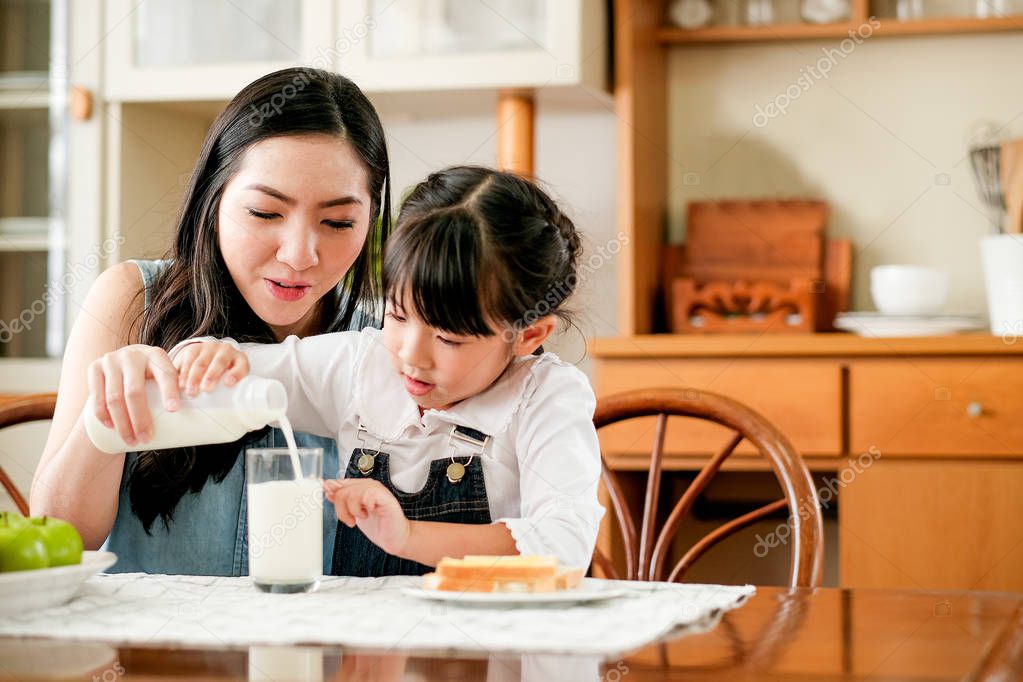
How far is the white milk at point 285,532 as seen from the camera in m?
0.92

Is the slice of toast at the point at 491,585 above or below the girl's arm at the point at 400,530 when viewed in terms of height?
below

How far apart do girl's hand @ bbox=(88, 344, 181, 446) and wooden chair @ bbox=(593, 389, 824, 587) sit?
23.4 inches

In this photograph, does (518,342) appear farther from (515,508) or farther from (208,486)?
(208,486)

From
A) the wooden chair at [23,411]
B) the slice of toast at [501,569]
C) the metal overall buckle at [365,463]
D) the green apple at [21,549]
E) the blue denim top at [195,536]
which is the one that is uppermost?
the wooden chair at [23,411]

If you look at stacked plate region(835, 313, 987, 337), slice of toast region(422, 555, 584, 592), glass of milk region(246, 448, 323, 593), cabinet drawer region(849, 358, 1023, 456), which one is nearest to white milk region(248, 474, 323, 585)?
Result: glass of milk region(246, 448, 323, 593)

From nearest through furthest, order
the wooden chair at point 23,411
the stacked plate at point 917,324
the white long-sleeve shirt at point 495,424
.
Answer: the white long-sleeve shirt at point 495,424 → the wooden chair at point 23,411 → the stacked plate at point 917,324

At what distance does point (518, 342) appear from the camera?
3.91 feet

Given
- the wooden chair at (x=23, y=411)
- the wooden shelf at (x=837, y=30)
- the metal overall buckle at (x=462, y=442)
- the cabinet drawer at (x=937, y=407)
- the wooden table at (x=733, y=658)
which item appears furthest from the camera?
the wooden shelf at (x=837, y=30)

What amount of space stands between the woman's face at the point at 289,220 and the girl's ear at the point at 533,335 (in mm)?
265

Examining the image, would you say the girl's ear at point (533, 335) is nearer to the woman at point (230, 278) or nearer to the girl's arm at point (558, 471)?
the girl's arm at point (558, 471)

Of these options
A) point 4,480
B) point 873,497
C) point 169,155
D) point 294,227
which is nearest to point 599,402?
point 294,227

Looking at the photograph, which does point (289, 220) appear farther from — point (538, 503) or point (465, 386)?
point (538, 503)

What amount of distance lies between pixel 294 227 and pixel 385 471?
31cm

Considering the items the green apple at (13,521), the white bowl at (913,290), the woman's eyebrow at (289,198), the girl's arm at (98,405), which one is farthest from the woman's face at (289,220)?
the white bowl at (913,290)
